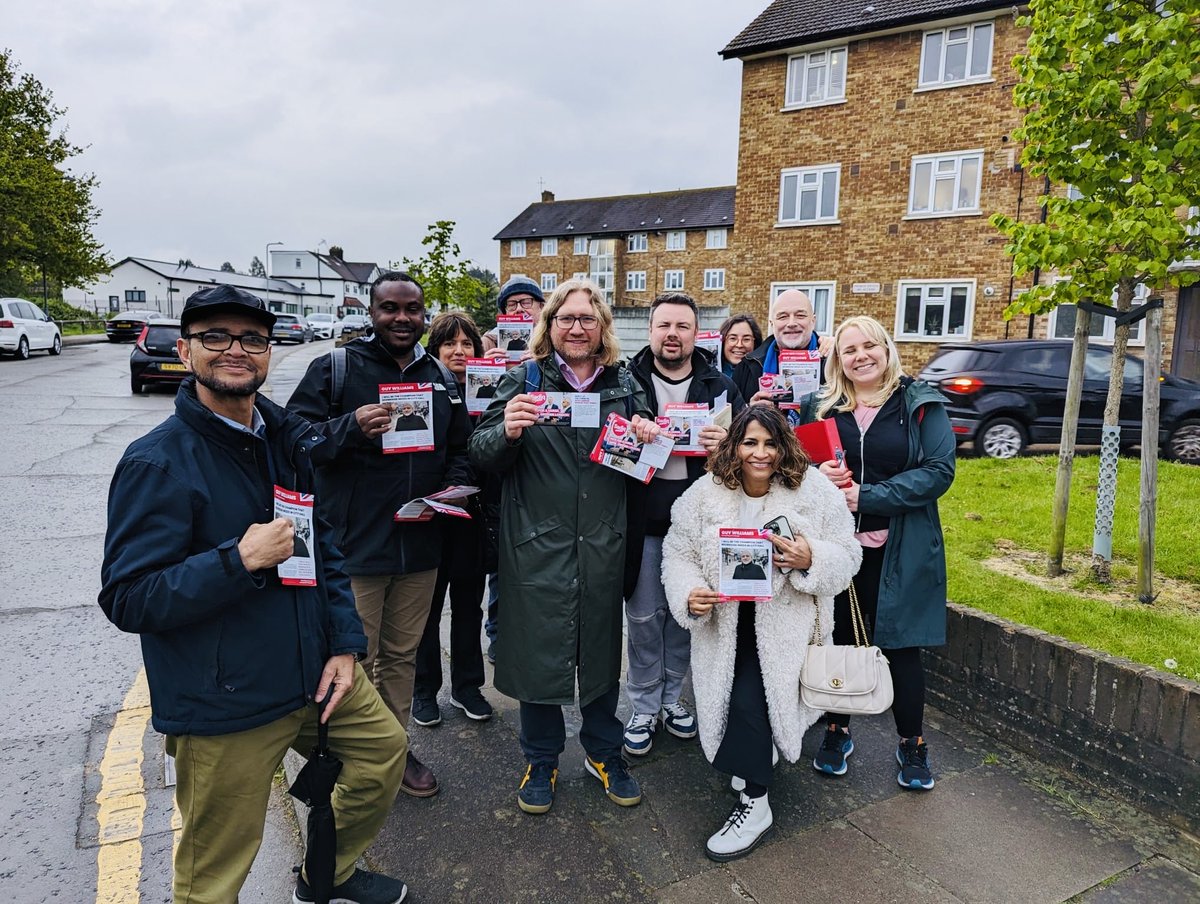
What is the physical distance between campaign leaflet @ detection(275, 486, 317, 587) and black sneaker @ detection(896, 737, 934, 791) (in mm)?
2685

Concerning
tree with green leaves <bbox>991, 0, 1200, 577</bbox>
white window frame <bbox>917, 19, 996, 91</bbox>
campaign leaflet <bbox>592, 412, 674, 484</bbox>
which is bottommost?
campaign leaflet <bbox>592, 412, 674, 484</bbox>

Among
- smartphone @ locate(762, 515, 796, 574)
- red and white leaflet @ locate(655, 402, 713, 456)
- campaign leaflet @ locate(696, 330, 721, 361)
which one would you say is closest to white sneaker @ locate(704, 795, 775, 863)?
smartphone @ locate(762, 515, 796, 574)

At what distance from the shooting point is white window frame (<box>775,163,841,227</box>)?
19.5 m

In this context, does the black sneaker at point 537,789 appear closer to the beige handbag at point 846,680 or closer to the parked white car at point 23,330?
the beige handbag at point 846,680

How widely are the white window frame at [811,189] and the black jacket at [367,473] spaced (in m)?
18.5

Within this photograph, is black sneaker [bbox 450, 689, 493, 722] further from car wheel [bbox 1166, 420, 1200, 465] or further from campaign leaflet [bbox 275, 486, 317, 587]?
car wheel [bbox 1166, 420, 1200, 465]

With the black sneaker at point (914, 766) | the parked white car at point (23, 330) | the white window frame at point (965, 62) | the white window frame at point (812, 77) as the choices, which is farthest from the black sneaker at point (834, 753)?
the parked white car at point (23, 330)

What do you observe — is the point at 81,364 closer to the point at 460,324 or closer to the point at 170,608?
the point at 460,324

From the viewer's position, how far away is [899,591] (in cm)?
333

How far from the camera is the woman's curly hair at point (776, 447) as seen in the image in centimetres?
311

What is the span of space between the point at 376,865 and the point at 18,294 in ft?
155

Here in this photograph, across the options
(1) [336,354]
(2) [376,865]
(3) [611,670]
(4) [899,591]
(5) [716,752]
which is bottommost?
(2) [376,865]

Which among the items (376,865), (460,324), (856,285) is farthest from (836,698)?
(856,285)

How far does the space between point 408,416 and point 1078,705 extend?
3.22 metres
